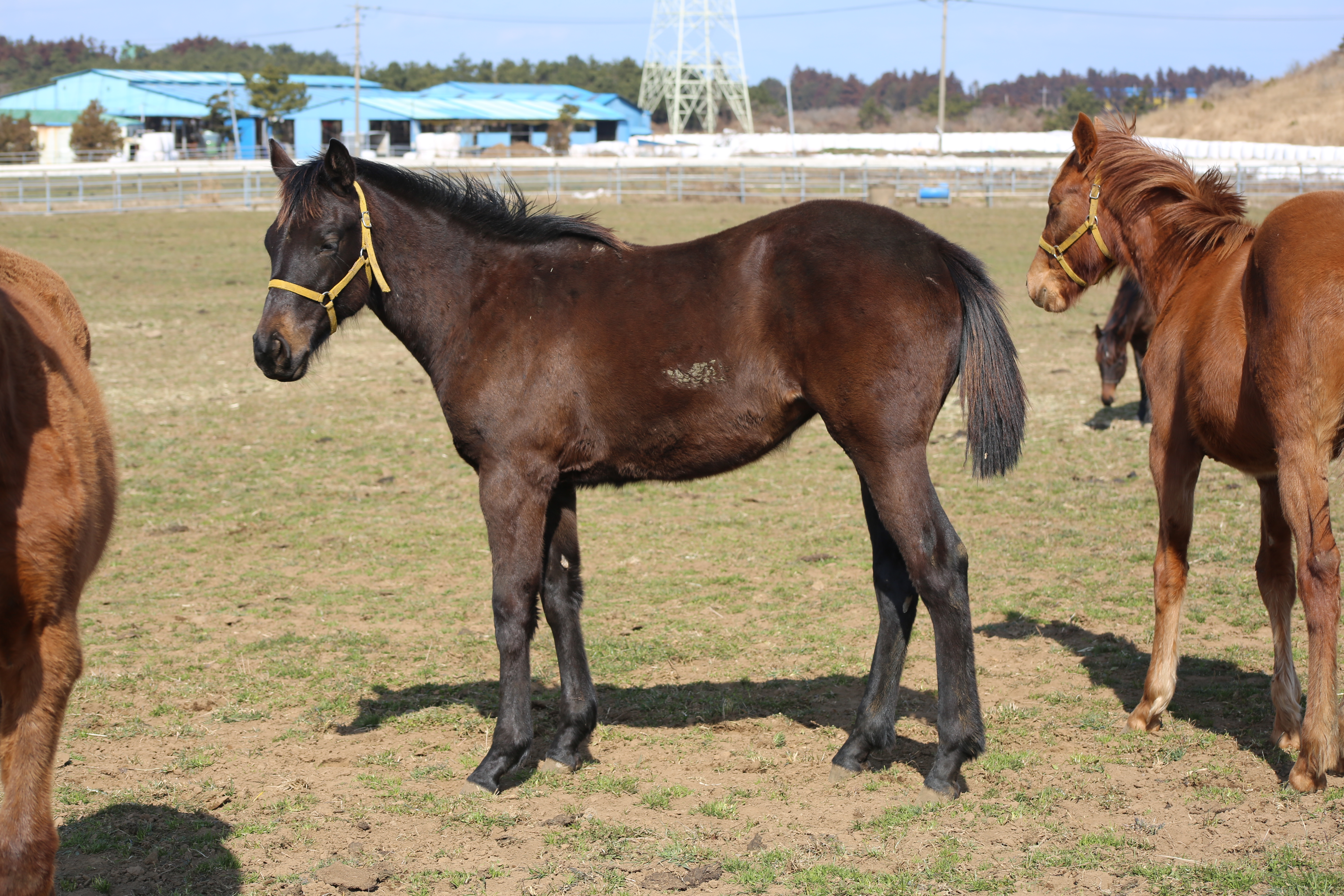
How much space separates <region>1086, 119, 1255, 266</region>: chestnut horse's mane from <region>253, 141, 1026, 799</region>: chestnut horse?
124 centimetres

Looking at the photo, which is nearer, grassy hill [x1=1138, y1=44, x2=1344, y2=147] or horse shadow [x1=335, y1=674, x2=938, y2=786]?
horse shadow [x1=335, y1=674, x2=938, y2=786]

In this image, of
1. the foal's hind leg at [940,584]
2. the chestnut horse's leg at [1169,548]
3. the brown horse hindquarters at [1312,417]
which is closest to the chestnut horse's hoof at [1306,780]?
the brown horse hindquarters at [1312,417]

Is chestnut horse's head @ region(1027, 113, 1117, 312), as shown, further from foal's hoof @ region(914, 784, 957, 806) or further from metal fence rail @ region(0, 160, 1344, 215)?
metal fence rail @ region(0, 160, 1344, 215)

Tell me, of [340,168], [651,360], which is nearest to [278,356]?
[340,168]

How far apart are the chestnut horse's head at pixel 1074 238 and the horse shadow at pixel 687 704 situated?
1955mm

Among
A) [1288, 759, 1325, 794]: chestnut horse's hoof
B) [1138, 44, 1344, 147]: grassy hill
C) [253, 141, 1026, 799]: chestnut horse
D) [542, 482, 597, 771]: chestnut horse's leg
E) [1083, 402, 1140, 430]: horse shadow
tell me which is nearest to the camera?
[1288, 759, 1325, 794]: chestnut horse's hoof

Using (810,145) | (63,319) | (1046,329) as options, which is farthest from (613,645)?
(810,145)

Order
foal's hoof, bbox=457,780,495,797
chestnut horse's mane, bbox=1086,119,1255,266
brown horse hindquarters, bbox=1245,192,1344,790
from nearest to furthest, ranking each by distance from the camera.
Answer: brown horse hindquarters, bbox=1245,192,1344,790, foal's hoof, bbox=457,780,495,797, chestnut horse's mane, bbox=1086,119,1255,266

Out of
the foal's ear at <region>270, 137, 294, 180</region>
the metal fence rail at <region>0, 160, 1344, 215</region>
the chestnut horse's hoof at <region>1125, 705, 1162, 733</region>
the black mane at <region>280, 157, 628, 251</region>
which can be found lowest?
the chestnut horse's hoof at <region>1125, 705, 1162, 733</region>

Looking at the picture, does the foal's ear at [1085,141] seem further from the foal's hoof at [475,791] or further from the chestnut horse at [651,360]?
the foal's hoof at [475,791]

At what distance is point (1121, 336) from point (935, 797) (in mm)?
7279

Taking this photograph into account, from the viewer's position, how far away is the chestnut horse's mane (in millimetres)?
4559

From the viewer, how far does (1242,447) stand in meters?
4.10

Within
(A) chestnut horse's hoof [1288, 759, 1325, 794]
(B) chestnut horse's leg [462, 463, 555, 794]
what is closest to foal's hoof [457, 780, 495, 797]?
(B) chestnut horse's leg [462, 463, 555, 794]
